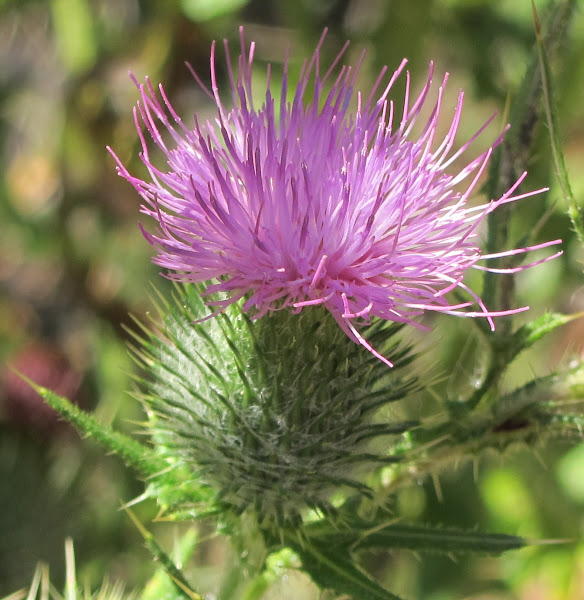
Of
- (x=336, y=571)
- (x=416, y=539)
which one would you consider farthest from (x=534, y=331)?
(x=336, y=571)

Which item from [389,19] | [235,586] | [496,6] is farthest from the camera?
[496,6]

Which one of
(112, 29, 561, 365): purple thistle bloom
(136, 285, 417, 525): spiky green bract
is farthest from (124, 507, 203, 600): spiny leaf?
(112, 29, 561, 365): purple thistle bloom

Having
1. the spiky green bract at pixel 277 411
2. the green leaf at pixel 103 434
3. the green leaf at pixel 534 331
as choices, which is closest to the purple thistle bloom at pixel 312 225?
the spiky green bract at pixel 277 411

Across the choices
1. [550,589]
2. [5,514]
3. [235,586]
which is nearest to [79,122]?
[5,514]

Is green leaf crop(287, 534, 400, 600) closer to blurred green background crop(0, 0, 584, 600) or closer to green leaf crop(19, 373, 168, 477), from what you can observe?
green leaf crop(19, 373, 168, 477)

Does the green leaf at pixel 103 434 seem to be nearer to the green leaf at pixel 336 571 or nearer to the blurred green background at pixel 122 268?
the green leaf at pixel 336 571

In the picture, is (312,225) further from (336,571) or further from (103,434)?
(336,571)

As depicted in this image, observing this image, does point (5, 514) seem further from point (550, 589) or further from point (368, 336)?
point (550, 589)
